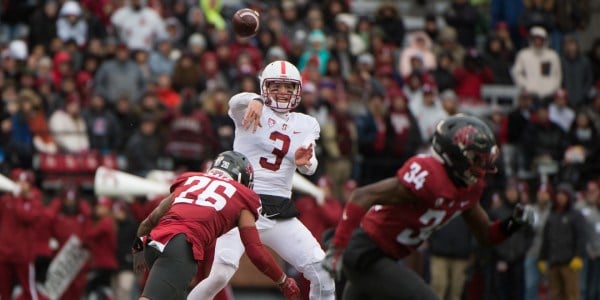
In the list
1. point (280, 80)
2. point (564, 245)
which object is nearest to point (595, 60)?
point (564, 245)

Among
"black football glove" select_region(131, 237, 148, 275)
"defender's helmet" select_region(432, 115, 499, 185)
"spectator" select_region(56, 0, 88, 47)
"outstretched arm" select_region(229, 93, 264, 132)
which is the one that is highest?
"defender's helmet" select_region(432, 115, 499, 185)

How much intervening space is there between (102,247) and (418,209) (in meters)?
7.81

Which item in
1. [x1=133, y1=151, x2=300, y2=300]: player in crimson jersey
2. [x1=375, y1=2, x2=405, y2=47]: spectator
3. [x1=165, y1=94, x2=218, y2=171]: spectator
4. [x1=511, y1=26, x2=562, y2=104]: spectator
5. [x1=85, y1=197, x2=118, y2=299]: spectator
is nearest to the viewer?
[x1=133, y1=151, x2=300, y2=300]: player in crimson jersey

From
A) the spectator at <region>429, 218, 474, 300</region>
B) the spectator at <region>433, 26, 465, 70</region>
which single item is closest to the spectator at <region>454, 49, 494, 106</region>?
the spectator at <region>433, 26, 465, 70</region>

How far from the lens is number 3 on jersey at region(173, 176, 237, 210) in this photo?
961 cm

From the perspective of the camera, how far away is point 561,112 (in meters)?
19.4

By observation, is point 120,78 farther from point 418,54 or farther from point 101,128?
point 418,54

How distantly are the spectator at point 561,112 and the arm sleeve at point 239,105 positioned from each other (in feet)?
29.9

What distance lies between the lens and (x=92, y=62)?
1861 centimetres

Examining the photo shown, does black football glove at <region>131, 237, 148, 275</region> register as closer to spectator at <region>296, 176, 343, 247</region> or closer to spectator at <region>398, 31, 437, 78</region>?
spectator at <region>296, 176, 343, 247</region>

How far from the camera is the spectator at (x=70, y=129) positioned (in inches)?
684

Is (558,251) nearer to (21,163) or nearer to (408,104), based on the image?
(408,104)

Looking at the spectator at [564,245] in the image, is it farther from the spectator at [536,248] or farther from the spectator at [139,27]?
the spectator at [139,27]

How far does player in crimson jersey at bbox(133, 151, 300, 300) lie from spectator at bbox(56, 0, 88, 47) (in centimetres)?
969
